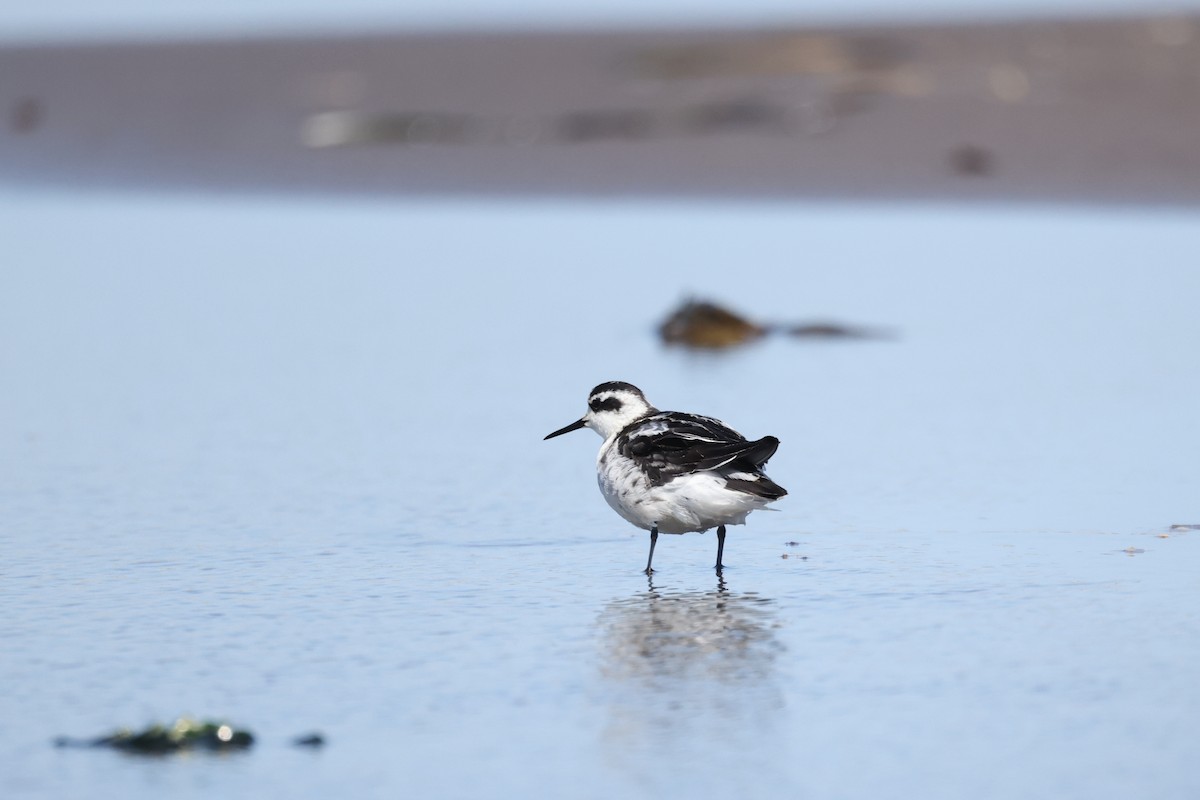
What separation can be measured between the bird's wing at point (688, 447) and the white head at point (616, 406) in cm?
62

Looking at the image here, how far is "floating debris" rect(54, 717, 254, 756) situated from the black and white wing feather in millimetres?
3442

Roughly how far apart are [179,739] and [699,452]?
3748 millimetres

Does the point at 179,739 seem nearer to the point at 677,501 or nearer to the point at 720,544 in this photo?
the point at 677,501

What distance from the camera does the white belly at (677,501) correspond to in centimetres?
946

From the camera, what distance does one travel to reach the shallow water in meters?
6.64

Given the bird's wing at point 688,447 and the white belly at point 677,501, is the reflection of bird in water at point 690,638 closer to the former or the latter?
the white belly at point 677,501

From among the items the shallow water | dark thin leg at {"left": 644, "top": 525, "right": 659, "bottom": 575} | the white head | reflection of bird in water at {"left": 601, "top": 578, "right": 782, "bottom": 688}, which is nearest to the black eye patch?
the white head

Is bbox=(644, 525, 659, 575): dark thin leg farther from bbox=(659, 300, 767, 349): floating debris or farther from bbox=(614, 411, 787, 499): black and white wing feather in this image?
bbox=(659, 300, 767, 349): floating debris

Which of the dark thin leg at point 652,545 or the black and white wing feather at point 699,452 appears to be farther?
the dark thin leg at point 652,545

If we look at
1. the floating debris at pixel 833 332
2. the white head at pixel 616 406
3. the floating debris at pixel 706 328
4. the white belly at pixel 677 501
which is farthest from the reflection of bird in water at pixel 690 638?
the floating debris at pixel 833 332

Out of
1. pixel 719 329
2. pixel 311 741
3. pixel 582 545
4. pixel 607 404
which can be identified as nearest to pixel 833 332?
pixel 719 329

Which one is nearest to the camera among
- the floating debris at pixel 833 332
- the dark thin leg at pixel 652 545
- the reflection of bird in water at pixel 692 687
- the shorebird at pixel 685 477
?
the reflection of bird in water at pixel 692 687

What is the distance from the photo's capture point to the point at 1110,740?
664 cm

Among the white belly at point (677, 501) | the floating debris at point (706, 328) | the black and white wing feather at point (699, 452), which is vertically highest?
the floating debris at point (706, 328)
